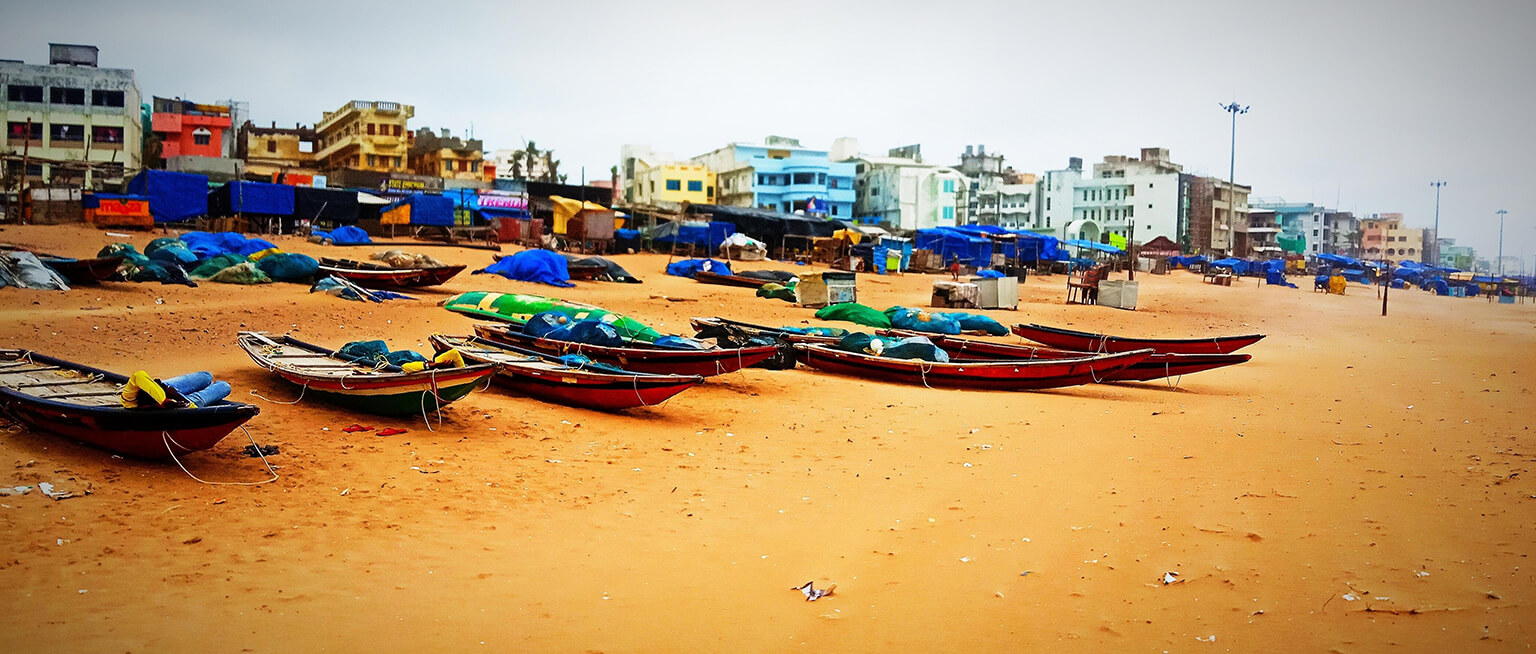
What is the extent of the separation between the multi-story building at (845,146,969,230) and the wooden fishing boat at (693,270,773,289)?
33453mm

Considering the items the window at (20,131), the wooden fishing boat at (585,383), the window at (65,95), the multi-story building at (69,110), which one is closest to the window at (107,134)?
the multi-story building at (69,110)

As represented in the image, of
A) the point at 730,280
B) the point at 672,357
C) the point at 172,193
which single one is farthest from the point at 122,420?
the point at 172,193

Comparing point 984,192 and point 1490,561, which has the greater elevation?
point 984,192

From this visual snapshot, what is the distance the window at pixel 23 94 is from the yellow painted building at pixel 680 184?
32354 millimetres

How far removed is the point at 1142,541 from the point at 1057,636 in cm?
197

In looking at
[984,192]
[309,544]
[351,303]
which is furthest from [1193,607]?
[984,192]

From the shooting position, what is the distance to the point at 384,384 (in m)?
9.71

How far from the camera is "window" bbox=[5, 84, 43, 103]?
4753cm

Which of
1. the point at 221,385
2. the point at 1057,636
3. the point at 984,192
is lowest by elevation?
the point at 1057,636

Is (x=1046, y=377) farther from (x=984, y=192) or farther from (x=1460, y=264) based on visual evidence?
(x=1460, y=264)

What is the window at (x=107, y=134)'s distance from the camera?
48.9 metres

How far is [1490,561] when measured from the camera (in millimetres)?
6836

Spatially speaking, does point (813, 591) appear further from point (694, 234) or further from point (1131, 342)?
point (694, 234)

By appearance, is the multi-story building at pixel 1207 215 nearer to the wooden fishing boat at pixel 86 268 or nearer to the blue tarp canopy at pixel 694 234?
the blue tarp canopy at pixel 694 234
